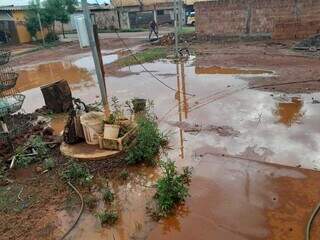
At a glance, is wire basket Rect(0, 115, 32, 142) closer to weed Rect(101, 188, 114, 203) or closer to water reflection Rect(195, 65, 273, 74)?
weed Rect(101, 188, 114, 203)

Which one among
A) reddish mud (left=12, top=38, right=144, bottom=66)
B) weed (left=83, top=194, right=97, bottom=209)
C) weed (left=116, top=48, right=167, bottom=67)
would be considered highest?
weed (left=83, top=194, right=97, bottom=209)

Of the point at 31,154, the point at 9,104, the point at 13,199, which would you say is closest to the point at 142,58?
the point at 9,104

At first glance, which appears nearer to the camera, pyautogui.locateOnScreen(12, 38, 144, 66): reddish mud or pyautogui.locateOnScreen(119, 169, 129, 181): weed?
pyautogui.locateOnScreen(119, 169, 129, 181): weed

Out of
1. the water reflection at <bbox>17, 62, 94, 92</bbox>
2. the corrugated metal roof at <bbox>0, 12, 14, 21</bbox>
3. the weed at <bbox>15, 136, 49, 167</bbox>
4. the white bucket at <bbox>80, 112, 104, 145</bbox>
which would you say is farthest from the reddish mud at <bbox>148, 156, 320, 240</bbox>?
the corrugated metal roof at <bbox>0, 12, 14, 21</bbox>

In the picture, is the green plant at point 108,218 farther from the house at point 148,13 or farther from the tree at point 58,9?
the house at point 148,13

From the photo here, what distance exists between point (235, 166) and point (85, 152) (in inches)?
104

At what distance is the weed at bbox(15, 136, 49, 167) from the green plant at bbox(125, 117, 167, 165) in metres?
1.78

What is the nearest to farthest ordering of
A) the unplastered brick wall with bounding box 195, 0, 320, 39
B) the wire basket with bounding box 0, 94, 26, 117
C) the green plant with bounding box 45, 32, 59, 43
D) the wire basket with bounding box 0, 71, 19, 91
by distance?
the wire basket with bounding box 0, 94, 26, 117 → the wire basket with bounding box 0, 71, 19, 91 → the unplastered brick wall with bounding box 195, 0, 320, 39 → the green plant with bounding box 45, 32, 59, 43

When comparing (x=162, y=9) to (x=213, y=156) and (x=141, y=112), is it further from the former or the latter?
(x=213, y=156)

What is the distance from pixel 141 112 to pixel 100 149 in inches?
86.2

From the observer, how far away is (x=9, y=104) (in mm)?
6262

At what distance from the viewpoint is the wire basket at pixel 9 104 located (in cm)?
602

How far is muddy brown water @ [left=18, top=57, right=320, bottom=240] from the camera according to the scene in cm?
385

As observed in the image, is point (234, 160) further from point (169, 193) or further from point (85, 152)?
point (85, 152)
